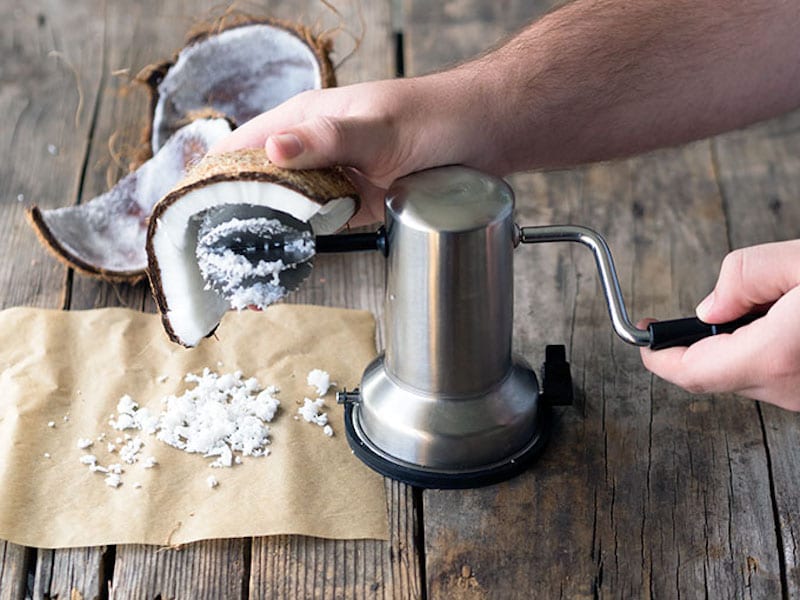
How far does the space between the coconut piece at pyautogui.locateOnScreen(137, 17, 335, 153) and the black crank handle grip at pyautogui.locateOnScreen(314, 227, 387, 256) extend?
0.65 m

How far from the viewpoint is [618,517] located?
1129mm

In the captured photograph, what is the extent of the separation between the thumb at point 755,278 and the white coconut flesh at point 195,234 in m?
0.38

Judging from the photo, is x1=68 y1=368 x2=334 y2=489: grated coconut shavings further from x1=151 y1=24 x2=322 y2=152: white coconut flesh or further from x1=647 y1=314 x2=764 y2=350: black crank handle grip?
x1=151 y1=24 x2=322 y2=152: white coconut flesh

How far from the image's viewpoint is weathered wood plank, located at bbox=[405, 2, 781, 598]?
1076mm

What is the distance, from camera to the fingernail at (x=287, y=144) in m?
1.05

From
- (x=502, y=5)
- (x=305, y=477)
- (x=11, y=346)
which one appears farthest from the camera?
(x=502, y=5)

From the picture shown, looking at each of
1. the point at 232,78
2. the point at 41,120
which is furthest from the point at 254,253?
the point at 41,120

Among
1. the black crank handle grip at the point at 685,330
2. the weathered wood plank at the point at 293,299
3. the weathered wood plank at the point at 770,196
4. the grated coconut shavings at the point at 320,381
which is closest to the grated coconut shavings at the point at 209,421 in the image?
the grated coconut shavings at the point at 320,381

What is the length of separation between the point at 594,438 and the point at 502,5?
1.13m

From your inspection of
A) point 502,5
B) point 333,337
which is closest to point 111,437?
point 333,337

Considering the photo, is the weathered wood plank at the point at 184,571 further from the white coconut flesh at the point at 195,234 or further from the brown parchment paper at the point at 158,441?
the white coconut flesh at the point at 195,234

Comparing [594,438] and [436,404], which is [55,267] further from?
[594,438]

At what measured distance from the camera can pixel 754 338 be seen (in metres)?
1.04

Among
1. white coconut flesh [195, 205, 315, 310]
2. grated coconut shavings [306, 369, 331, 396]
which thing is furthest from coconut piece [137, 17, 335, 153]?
white coconut flesh [195, 205, 315, 310]
